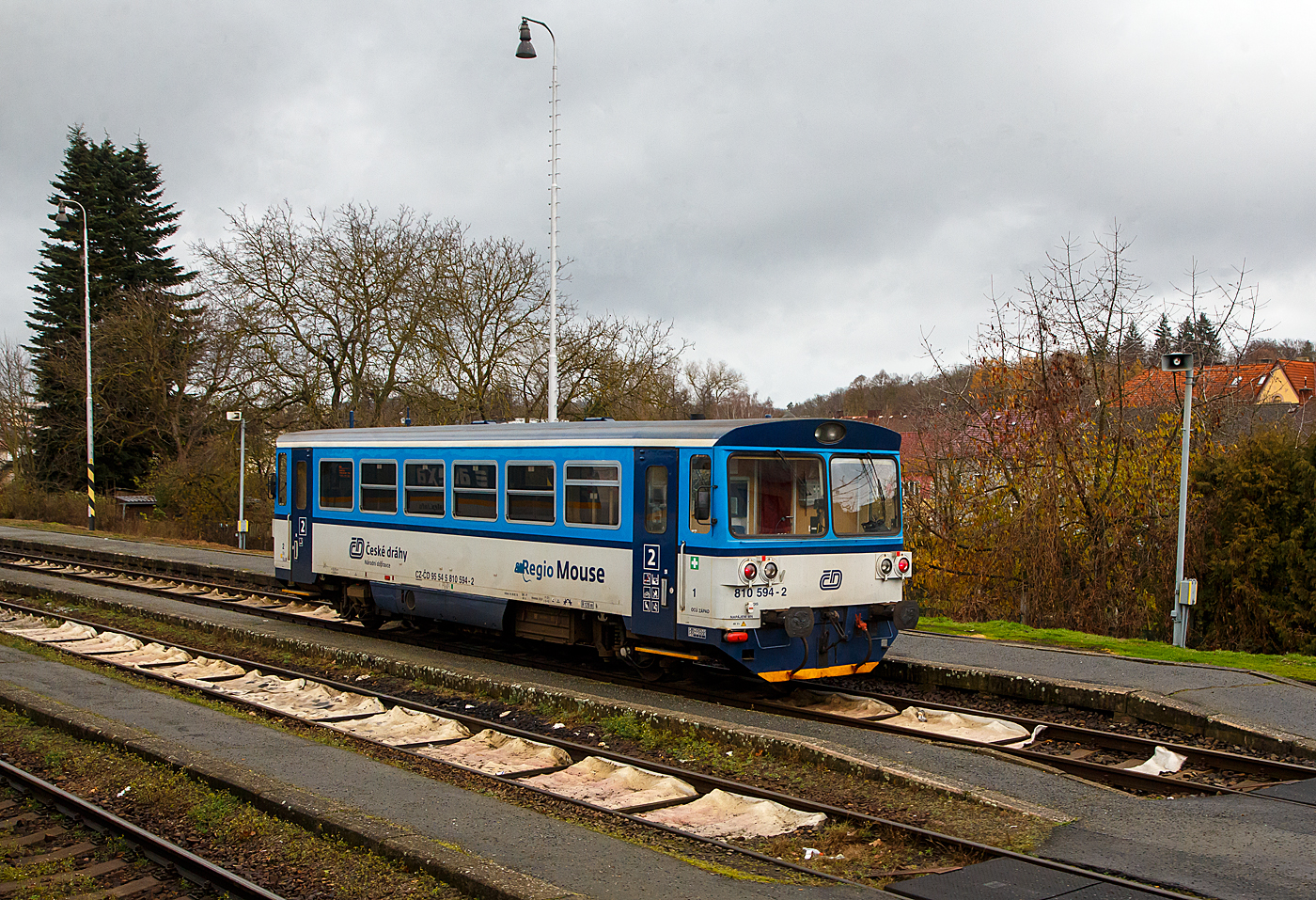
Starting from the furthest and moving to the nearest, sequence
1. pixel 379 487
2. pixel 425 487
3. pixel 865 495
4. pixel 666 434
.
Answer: pixel 379 487 → pixel 425 487 → pixel 865 495 → pixel 666 434

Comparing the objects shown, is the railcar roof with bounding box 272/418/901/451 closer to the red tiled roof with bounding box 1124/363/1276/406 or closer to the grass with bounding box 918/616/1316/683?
the grass with bounding box 918/616/1316/683

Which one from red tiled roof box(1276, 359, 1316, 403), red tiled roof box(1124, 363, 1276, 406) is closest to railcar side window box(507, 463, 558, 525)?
red tiled roof box(1124, 363, 1276, 406)

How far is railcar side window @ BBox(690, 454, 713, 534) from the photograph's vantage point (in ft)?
33.5

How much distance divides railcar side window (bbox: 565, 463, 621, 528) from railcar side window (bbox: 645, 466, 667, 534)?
417mm

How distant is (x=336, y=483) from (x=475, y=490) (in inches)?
136

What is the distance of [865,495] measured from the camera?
37.2ft

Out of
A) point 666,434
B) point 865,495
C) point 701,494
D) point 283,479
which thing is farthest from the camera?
point 283,479

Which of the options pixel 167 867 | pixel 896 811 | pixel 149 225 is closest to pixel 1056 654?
pixel 896 811

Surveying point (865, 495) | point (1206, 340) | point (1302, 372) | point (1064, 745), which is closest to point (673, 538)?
point (865, 495)

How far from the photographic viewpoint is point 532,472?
12266mm

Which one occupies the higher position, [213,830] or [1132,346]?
[1132,346]

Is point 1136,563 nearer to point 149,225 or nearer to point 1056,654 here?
point 1056,654

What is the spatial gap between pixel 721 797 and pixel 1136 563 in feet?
35.8

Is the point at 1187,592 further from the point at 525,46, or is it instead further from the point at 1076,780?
the point at 525,46
